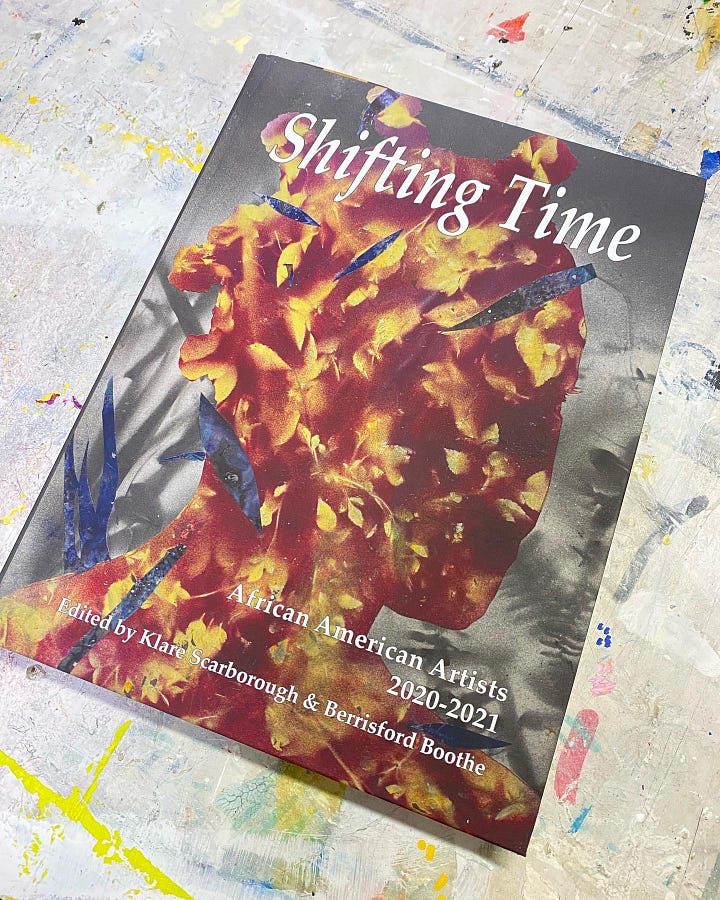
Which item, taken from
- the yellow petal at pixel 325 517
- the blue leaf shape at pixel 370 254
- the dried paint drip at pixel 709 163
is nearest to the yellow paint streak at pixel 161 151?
the blue leaf shape at pixel 370 254

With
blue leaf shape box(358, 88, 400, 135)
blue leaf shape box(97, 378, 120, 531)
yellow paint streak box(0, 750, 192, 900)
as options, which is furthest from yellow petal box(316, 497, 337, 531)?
blue leaf shape box(358, 88, 400, 135)

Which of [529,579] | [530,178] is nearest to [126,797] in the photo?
[529,579]

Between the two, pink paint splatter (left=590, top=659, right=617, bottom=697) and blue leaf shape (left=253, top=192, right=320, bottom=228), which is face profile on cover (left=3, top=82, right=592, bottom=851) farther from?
pink paint splatter (left=590, top=659, right=617, bottom=697)

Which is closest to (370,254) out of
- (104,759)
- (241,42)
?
(241,42)

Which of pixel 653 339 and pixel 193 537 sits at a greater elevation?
pixel 653 339

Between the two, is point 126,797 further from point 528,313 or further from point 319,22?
point 319,22

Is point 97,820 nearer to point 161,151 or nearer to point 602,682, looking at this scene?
point 602,682
